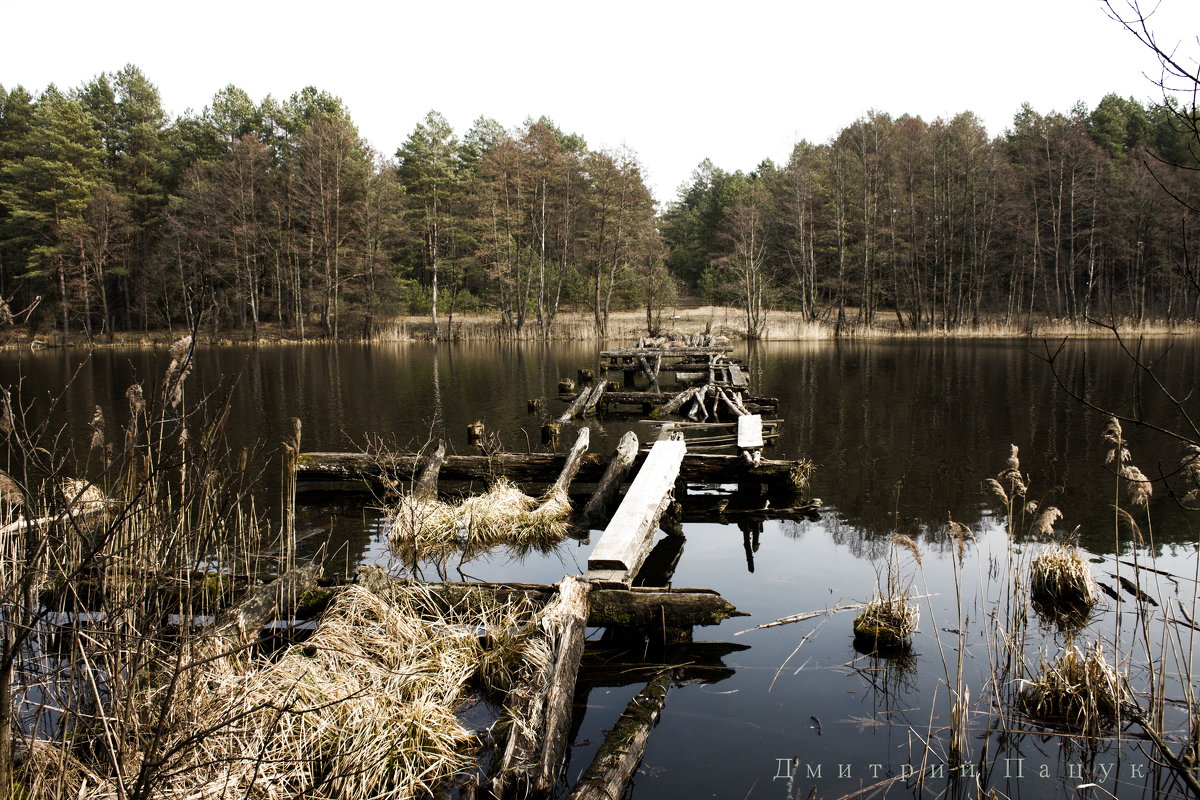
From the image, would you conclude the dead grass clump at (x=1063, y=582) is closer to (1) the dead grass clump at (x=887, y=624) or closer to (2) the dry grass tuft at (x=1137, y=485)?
(1) the dead grass clump at (x=887, y=624)

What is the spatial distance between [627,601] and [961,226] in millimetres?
56787

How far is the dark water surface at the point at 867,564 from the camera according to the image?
15.2ft

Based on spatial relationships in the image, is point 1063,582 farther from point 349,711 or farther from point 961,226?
point 961,226

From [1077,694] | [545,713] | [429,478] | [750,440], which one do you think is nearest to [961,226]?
[750,440]

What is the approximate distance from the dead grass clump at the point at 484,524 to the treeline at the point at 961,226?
39.3m

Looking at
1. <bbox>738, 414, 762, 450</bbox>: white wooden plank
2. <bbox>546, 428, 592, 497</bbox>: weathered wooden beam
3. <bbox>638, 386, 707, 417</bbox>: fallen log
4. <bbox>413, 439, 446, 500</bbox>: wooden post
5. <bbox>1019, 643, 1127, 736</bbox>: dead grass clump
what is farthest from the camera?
<bbox>638, 386, 707, 417</bbox>: fallen log

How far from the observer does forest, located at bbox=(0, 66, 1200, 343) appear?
49.3m

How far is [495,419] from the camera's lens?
1811cm

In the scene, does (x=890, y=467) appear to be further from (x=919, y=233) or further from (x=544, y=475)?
(x=919, y=233)

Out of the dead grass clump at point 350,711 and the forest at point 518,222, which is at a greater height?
Answer: the forest at point 518,222

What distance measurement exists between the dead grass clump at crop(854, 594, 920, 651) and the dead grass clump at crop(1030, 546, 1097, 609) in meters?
1.39

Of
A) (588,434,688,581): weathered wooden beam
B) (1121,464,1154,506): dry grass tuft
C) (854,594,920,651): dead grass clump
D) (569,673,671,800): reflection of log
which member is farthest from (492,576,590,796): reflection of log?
(1121,464,1154,506): dry grass tuft

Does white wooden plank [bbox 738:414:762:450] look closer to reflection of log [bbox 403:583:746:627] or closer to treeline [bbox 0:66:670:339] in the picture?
reflection of log [bbox 403:583:746:627]

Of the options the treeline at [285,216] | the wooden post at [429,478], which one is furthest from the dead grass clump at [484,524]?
the treeline at [285,216]
